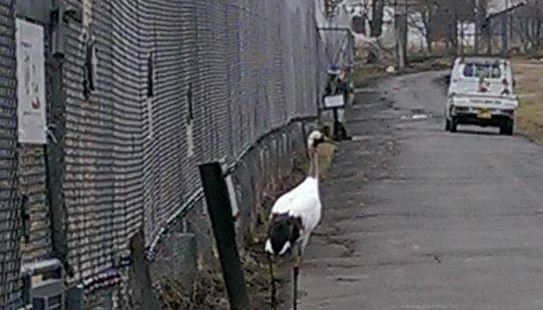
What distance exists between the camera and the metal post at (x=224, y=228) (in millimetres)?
10414

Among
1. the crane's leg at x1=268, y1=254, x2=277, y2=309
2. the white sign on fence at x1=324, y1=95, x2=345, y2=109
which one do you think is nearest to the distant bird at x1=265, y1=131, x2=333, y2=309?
the crane's leg at x1=268, y1=254, x2=277, y2=309

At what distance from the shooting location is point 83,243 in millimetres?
6930

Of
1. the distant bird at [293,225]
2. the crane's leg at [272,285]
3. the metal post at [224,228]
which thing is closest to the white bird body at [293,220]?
the distant bird at [293,225]

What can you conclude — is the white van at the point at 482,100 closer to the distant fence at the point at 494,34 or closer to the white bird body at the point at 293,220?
the white bird body at the point at 293,220

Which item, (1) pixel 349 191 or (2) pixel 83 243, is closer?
(2) pixel 83 243

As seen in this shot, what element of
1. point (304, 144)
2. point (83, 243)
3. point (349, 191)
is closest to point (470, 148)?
point (304, 144)

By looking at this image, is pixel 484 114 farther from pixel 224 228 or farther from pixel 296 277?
pixel 224 228

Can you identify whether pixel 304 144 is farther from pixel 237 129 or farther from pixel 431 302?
pixel 431 302

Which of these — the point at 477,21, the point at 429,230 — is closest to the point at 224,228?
the point at 429,230

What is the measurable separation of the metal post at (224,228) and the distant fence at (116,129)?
271mm

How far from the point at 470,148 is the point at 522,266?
2084cm

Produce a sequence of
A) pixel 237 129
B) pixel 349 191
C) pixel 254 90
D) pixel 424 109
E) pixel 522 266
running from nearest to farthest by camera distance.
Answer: pixel 522 266, pixel 237 129, pixel 254 90, pixel 349 191, pixel 424 109

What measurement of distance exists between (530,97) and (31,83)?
56132 millimetres

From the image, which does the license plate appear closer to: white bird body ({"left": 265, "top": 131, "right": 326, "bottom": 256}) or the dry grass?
the dry grass
